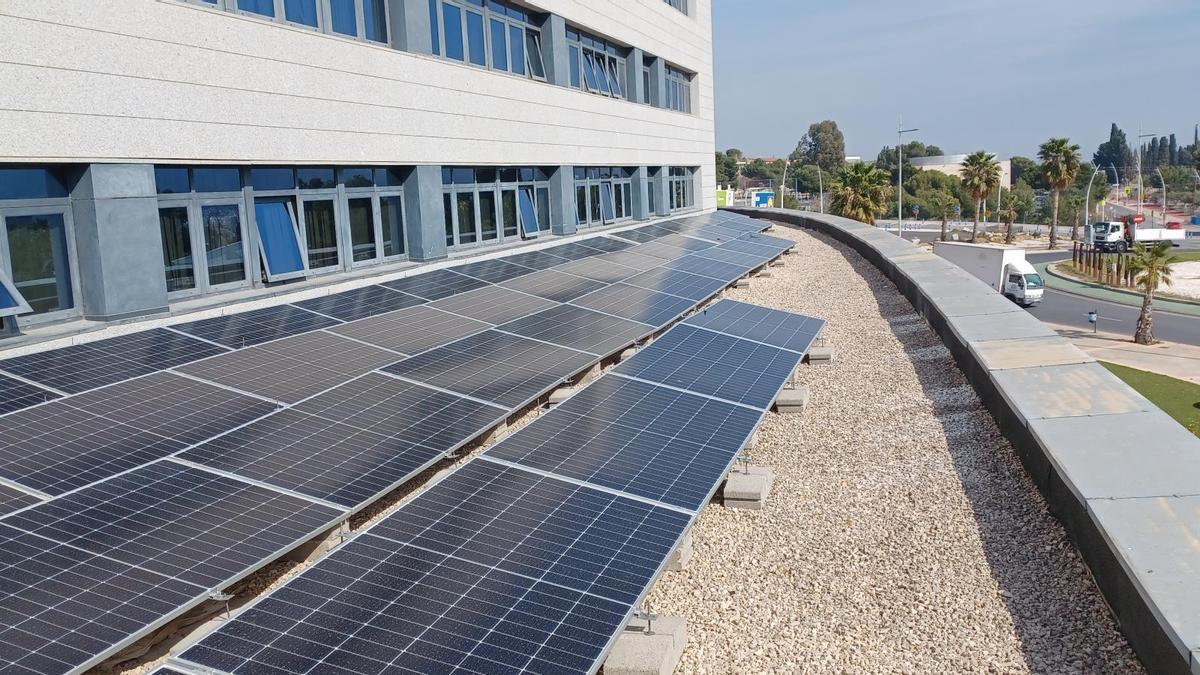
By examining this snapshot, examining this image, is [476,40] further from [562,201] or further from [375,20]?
[562,201]

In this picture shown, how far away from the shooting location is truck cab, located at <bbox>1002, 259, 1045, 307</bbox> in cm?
5947

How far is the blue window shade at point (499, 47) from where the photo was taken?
2691 cm

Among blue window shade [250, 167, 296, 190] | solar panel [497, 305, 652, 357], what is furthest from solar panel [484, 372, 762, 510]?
blue window shade [250, 167, 296, 190]

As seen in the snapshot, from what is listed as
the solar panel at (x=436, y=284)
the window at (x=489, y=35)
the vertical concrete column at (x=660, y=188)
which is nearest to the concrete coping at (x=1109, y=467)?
the solar panel at (x=436, y=284)

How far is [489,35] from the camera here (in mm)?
26312

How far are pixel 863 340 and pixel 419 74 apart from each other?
13.1 meters

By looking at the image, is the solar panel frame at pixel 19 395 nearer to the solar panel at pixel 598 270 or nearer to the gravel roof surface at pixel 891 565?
the gravel roof surface at pixel 891 565

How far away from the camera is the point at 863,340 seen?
22266mm

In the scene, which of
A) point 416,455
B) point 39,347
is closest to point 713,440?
point 416,455

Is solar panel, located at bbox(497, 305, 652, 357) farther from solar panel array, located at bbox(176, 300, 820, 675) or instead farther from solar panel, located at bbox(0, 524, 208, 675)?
solar panel, located at bbox(0, 524, 208, 675)

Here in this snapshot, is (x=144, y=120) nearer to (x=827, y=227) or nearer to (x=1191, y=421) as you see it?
(x=1191, y=421)

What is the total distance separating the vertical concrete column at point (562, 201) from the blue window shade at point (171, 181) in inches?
647

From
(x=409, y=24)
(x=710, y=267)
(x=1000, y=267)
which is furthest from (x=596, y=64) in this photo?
(x=1000, y=267)

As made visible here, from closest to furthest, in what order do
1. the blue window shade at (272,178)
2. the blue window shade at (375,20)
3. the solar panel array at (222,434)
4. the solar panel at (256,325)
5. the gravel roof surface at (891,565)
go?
the solar panel array at (222,434) → the gravel roof surface at (891,565) → the solar panel at (256,325) → the blue window shade at (272,178) → the blue window shade at (375,20)
